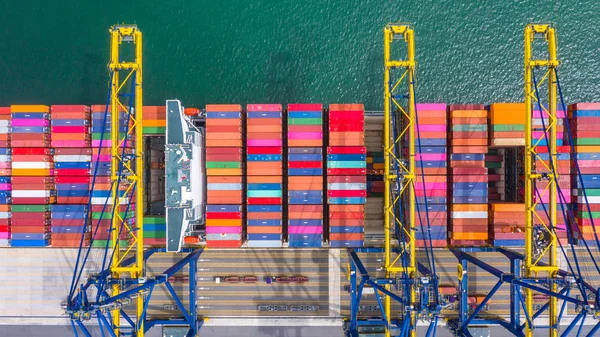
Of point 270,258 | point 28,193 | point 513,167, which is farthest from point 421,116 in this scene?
point 28,193

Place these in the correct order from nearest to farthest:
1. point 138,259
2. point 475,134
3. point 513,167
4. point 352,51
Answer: point 138,259, point 475,134, point 513,167, point 352,51

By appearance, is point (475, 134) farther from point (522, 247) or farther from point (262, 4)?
point (262, 4)

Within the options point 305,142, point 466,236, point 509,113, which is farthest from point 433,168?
point 305,142

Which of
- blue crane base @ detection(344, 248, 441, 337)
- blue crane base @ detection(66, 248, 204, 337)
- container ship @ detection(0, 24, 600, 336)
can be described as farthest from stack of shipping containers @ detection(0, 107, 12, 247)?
blue crane base @ detection(344, 248, 441, 337)

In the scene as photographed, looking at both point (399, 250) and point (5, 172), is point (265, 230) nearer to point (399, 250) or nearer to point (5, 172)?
point (399, 250)

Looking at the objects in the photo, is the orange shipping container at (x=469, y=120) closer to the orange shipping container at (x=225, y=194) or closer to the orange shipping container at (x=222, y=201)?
the orange shipping container at (x=225, y=194)
